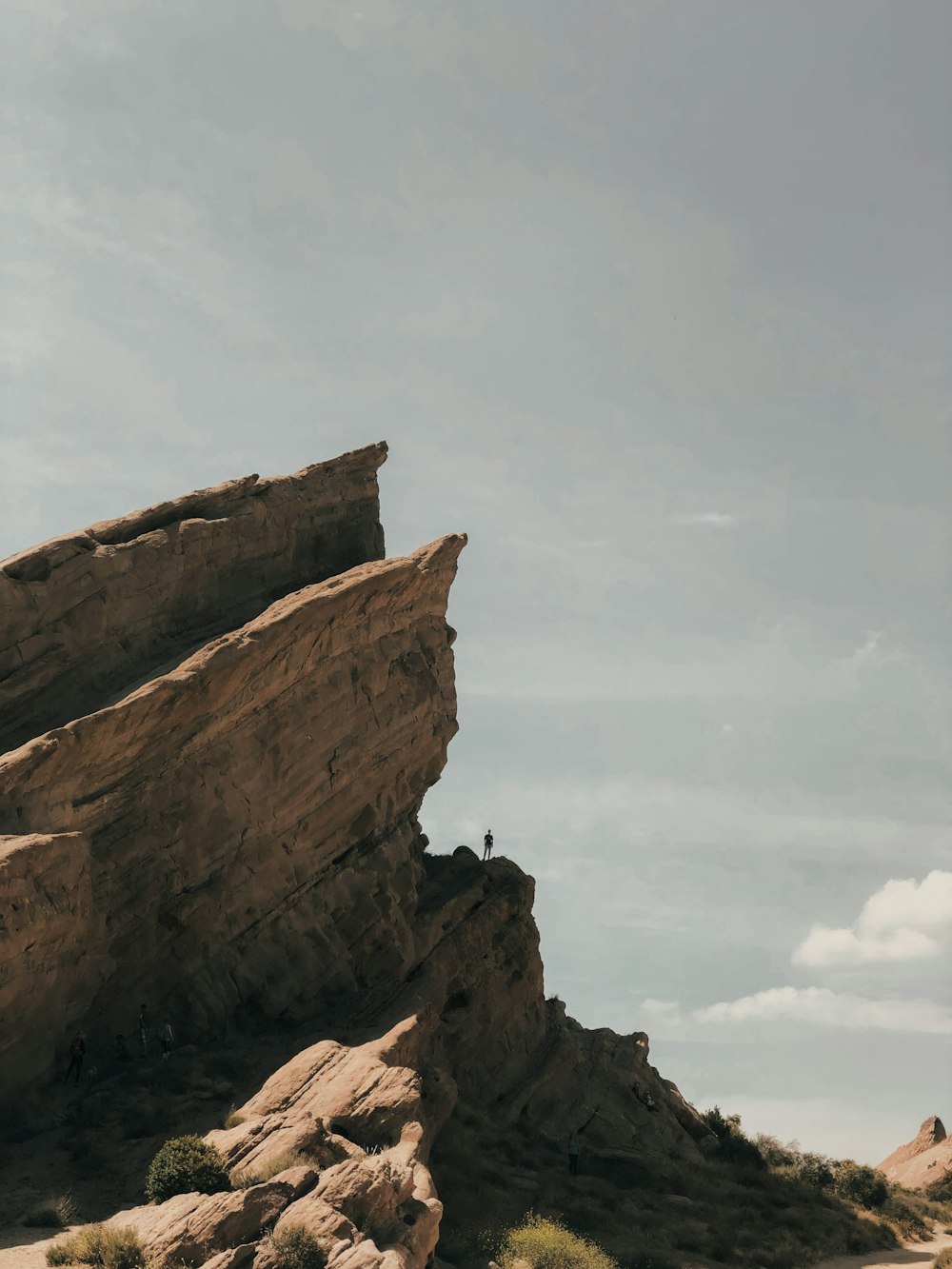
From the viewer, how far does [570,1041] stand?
48906 mm

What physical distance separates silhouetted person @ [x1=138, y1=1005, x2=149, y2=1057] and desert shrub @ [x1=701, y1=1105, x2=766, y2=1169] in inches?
899

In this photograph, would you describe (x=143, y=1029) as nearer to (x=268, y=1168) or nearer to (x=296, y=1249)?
(x=268, y=1168)

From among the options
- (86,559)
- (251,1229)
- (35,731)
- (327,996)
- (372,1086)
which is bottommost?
(251,1229)

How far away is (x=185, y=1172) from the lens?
26.3m

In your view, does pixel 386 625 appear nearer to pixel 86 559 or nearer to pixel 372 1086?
pixel 86 559

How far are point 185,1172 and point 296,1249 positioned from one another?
4223mm

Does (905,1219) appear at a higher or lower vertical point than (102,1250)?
higher

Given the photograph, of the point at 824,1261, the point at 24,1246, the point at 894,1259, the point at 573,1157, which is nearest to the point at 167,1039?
the point at 24,1246

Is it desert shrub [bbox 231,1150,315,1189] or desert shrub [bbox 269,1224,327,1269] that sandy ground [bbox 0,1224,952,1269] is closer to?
desert shrub [bbox 231,1150,315,1189]

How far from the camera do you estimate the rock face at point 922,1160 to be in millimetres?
53750

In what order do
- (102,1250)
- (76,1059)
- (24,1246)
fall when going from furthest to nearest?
(76,1059) < (24,1246) < (102,1250)

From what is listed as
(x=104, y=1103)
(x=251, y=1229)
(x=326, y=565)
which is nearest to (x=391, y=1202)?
(x=251, y=1229)

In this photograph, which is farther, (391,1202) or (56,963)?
(56,963)

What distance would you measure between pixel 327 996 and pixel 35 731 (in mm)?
12671
